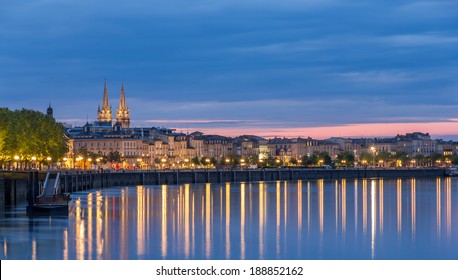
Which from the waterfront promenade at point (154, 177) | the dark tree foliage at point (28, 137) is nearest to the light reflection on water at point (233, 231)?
the waterfront promenade at point (154, 177)

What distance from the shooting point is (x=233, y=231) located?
170ft

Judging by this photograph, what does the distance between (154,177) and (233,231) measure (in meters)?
79.9

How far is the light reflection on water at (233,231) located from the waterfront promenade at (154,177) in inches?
138

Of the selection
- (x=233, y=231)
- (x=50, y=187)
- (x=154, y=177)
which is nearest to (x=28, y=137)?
(x=50, y=187)

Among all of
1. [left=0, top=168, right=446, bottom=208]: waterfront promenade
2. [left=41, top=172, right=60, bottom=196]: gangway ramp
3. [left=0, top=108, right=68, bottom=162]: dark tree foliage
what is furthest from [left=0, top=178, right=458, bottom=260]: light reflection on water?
[left=0, top=108, right=68, bottom=162]: dark tree foliage

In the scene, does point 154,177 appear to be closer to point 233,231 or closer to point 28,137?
point 28,137

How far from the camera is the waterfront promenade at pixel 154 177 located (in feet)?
214

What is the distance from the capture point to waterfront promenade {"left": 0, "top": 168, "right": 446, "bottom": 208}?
214 ft

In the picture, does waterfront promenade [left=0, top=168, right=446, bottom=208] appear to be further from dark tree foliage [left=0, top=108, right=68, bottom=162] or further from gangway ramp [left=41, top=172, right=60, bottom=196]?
dark tree foliage [left=0, top=108, right=68, bottom=162]

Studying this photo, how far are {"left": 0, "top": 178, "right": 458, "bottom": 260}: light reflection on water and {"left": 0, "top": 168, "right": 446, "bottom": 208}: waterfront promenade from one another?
351cm
